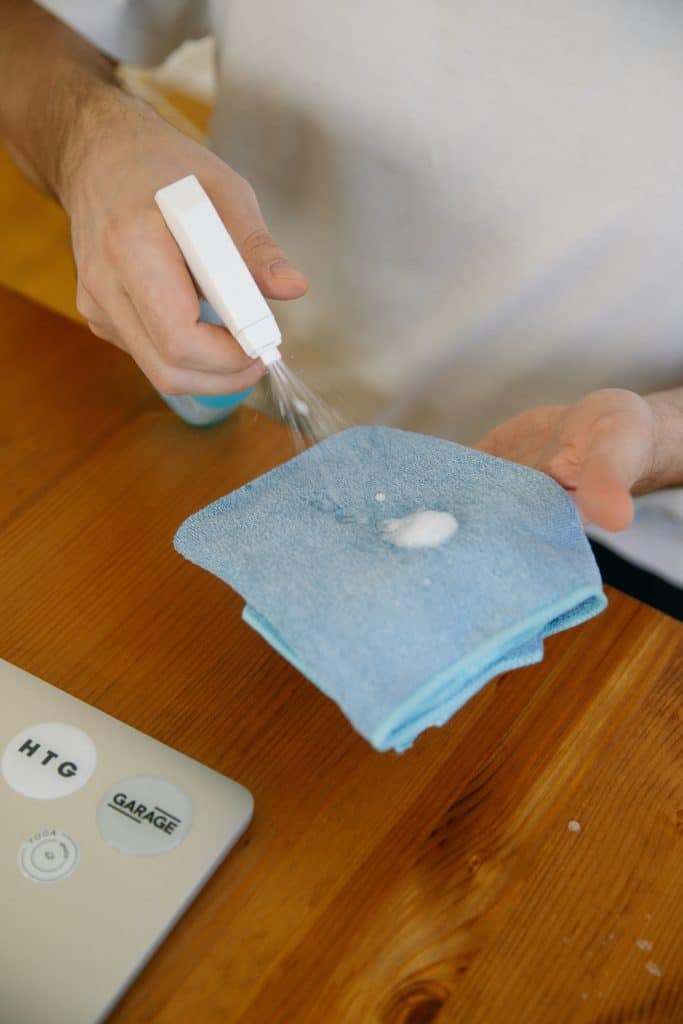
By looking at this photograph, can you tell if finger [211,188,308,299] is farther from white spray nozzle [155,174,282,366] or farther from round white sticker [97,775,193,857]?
round white sticker [97,775,193,857]

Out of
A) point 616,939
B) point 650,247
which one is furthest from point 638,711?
point 650,247

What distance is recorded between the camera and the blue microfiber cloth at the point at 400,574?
0.42 metres

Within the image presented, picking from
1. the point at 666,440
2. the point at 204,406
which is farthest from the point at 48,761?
the point at 666,440

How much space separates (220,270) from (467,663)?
24 cm

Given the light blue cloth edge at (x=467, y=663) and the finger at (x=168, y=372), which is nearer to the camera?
the light blue cloth edge at (x=467, y=663)

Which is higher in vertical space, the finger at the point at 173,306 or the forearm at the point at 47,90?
the forearm at the point at 47,90

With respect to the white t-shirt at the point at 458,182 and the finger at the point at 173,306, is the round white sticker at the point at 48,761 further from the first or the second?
the white t-shirt at the point at 458,182

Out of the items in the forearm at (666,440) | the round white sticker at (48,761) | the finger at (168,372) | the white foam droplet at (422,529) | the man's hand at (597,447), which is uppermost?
the finger at (168,372)

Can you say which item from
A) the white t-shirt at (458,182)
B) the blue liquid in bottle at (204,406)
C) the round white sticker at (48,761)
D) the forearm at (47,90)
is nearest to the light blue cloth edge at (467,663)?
the round white sticker at (48,761)

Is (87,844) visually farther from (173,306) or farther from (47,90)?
(47,90)

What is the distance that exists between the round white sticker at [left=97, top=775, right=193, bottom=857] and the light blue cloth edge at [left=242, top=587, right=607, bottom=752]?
0.33ft

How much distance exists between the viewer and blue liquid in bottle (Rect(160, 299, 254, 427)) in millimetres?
639

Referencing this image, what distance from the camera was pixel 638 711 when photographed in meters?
0.54

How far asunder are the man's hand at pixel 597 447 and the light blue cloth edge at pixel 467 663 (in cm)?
5
